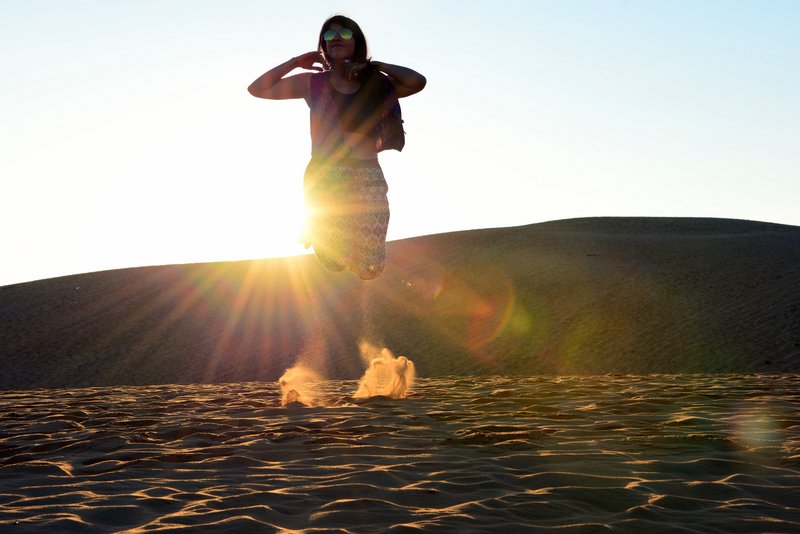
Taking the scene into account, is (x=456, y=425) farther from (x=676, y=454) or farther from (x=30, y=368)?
(x=30, y=368)

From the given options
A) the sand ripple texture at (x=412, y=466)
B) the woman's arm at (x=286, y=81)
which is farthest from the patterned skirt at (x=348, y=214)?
the sand ripple texture at (x=412, y=466)

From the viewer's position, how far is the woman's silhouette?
587cm

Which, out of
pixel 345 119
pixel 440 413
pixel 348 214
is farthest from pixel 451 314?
pixel 345 119

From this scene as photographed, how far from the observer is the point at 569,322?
24.9 meters

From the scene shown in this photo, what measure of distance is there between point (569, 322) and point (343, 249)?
19352mm

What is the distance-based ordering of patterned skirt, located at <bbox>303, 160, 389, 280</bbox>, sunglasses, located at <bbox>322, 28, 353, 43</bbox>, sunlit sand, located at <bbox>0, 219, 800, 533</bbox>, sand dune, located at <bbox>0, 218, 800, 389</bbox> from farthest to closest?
sand dune, located at <bbox>0, 218, 800, 389</bbox> → patterned skirt, located at <bbox>303, 160, 389, 280</bbox> → sunglasses, located at <bbox>322, 28, 353, 43</bbox> → sunlit sand, located at <bbox>0, 219, 800, 533</bbox>

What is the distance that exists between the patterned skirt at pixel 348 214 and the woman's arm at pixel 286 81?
1.65 feet

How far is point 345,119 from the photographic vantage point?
19.5 feet

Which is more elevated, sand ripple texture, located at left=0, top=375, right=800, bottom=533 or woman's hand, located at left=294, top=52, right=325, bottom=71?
woman's hand, located at left=294, top=52, right=325, bottom=71

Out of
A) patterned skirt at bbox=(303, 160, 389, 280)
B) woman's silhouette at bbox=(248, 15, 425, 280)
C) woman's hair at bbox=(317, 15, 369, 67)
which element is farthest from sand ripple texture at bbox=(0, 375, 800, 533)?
woman's hair at bbox=(317, 15, 369, 67)

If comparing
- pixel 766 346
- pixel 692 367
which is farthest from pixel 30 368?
pixel 766 346

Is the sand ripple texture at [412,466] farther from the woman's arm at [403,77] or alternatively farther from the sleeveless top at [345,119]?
the woman's arm at [403,77]

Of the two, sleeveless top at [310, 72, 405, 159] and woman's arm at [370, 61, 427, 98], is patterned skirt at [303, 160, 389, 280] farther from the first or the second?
woman's arm at [370, 61, 427, 98]

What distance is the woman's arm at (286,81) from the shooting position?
5.95 meters
